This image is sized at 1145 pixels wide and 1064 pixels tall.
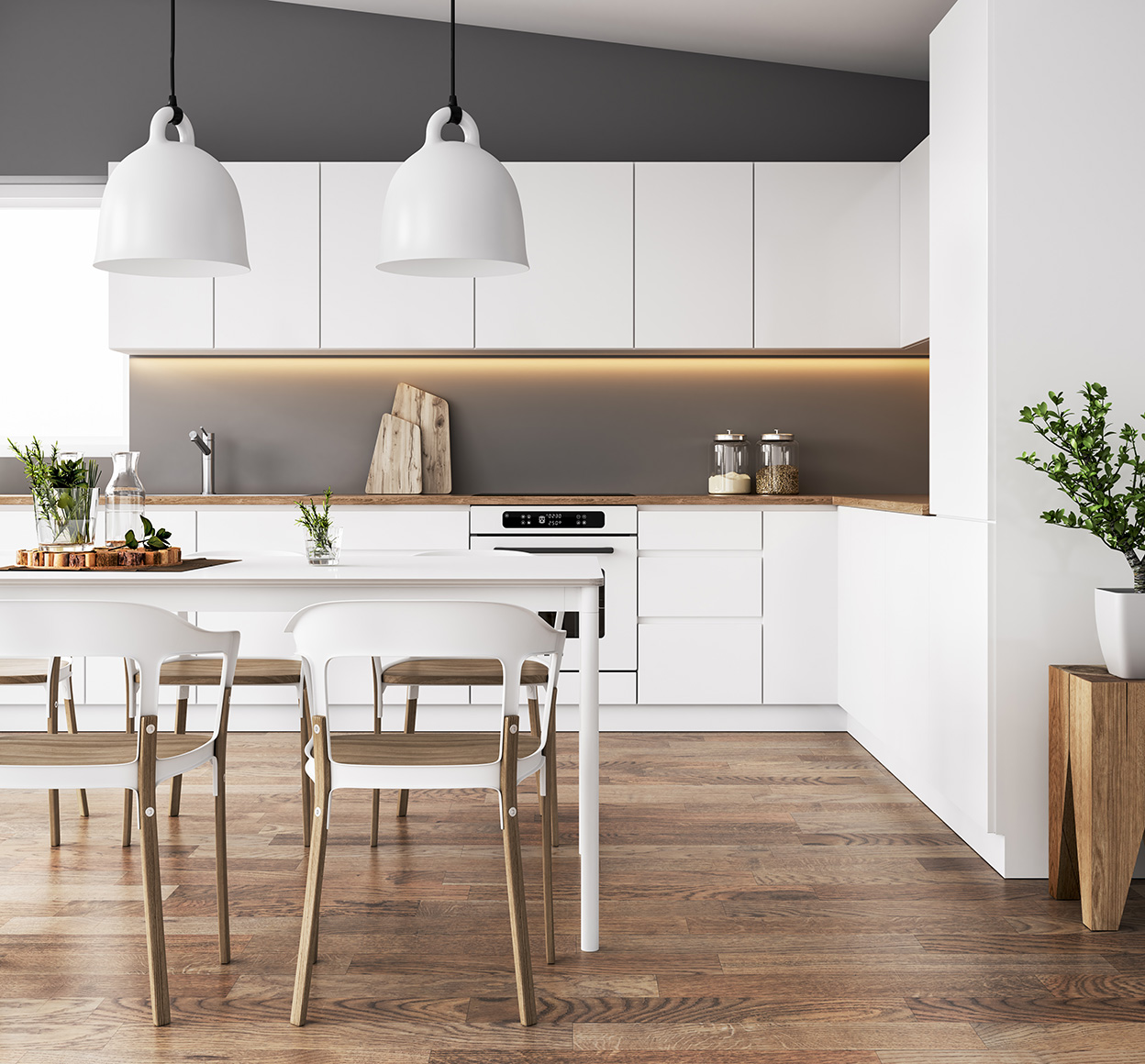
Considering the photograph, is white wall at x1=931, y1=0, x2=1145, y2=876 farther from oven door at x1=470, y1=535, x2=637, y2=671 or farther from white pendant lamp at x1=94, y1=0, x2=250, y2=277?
white pendant lamp at x1=94, y1=0, x2=250, y2=277

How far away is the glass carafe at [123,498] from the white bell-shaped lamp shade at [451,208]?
846mm

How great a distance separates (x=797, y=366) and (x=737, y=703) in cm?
157

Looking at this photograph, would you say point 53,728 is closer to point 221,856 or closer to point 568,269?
point 221,856

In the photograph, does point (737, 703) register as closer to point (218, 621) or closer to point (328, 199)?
point (218, 621)

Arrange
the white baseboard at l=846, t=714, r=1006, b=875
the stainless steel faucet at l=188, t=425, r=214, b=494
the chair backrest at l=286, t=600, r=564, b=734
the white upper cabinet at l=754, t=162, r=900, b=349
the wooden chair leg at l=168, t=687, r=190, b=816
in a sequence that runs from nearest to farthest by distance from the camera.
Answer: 1. the chair backrest at l=286, t=600, r=564, b=734
2. the white baseboard at l=846, t=714, r=1006, b=875
3. the wooden chair leg at l=168, t=687, r=190, b=816
4. the white upper cabinet at l=754, t=162, r=900, b=349
5. the stainless steel faucet at l=188, t=425, r=214, b=494

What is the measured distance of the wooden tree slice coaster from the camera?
2496 mm

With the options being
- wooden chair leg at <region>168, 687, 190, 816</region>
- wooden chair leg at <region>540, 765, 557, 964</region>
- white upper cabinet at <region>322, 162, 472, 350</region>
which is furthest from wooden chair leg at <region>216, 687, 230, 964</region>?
white upper cabinet at <region>322, 162, 472, 350</region>

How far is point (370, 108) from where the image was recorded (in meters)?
4.73

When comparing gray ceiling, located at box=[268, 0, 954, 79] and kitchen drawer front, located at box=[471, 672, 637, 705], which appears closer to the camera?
gray ceiling, located at box=[268, 0, 954, 79]

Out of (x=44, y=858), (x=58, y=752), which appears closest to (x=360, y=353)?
(x=44, y=858)

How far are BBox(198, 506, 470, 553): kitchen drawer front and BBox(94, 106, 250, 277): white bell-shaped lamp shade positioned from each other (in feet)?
6.17

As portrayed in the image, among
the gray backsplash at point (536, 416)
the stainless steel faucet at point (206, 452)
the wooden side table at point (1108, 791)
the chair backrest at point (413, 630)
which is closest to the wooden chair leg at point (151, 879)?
the chair backrest at point (413, 630)

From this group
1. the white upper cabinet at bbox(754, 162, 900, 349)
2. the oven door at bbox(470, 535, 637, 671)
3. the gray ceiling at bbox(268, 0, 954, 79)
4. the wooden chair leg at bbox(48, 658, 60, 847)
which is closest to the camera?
the wooden chair leg at bbox(48, 658, 60, 847)

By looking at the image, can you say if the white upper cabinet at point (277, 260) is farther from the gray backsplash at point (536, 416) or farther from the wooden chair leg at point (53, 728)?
the wooden chair leg at point (53, 728)
